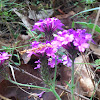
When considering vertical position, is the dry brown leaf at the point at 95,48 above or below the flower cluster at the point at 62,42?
below

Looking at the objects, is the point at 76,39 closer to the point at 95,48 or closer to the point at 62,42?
the point at 62,42

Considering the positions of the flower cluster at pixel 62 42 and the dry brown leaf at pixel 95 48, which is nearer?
the flower cluster at pixel 62 42

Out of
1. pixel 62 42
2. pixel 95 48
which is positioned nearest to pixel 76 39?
pixel 62 42

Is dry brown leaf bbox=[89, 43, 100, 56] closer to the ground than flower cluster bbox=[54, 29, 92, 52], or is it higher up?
A: closer to the ground

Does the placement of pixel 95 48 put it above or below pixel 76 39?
below

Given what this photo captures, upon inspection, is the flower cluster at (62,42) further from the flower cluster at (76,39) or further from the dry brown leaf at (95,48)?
the dry brown leaf at (95,48)

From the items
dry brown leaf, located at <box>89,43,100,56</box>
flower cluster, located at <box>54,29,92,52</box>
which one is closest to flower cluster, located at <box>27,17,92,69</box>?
flower cluster, located at <box>54,29,92,52</box>

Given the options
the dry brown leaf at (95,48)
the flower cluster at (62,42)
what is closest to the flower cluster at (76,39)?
the flower cluster at (62,42)

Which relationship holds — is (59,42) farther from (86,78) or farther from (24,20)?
(24,20)

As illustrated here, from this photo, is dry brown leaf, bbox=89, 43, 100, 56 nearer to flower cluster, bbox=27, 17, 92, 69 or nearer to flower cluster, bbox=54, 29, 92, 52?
flower cluster, bbox=27, 17, 92, 69

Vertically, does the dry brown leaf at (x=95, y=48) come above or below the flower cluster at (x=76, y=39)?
below

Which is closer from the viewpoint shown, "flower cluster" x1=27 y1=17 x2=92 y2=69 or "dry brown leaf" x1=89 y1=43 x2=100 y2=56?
"flower cluster" x1=27 y1=17 x2=92 y2=69
